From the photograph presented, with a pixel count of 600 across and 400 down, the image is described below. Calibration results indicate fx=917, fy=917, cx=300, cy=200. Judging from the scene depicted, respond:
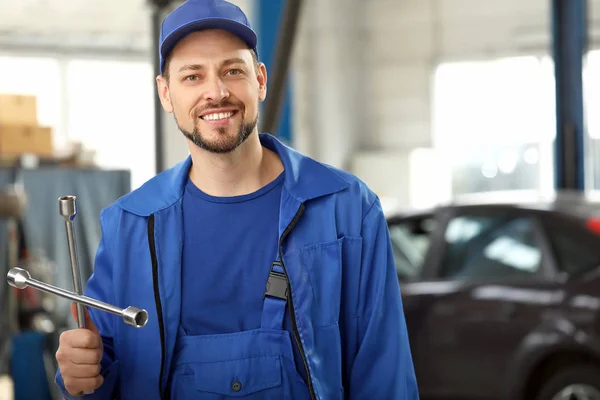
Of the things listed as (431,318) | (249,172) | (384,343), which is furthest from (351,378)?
(431,318)

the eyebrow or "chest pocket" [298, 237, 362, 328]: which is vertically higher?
the eyebrow

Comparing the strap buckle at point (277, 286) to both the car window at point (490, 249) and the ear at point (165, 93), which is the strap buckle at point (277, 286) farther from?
the car window at point (490, 249)

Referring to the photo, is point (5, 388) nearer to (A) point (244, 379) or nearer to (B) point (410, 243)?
(B) point (410, 243)

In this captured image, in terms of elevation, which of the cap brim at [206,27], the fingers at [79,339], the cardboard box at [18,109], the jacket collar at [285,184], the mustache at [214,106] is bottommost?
the fingers at [79,339]

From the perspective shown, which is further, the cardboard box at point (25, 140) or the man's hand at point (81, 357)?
the cardboard box at point (25, 140)

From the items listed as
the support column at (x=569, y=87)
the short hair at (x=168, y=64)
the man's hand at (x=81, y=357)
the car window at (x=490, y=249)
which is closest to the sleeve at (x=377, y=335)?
the short hair at (x=168, y=64)

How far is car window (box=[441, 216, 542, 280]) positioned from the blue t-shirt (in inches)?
114

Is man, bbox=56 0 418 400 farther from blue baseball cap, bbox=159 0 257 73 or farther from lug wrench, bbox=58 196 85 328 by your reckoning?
lug wrench, bbox=58 196 85 328

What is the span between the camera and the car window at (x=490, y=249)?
4.66 meters

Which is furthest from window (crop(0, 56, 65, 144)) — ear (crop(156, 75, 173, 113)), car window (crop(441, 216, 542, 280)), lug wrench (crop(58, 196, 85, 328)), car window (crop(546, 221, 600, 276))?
lug wrench (crop(58, 196, 85, 328))

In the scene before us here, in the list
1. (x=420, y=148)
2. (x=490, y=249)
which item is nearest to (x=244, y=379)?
(x=490, y=249)

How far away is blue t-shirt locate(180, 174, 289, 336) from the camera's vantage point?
1906 millimetres

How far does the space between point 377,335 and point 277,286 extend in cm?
24

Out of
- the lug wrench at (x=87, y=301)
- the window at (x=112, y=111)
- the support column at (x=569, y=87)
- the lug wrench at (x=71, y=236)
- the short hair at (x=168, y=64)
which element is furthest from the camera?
the window at (x=112, y=111)
